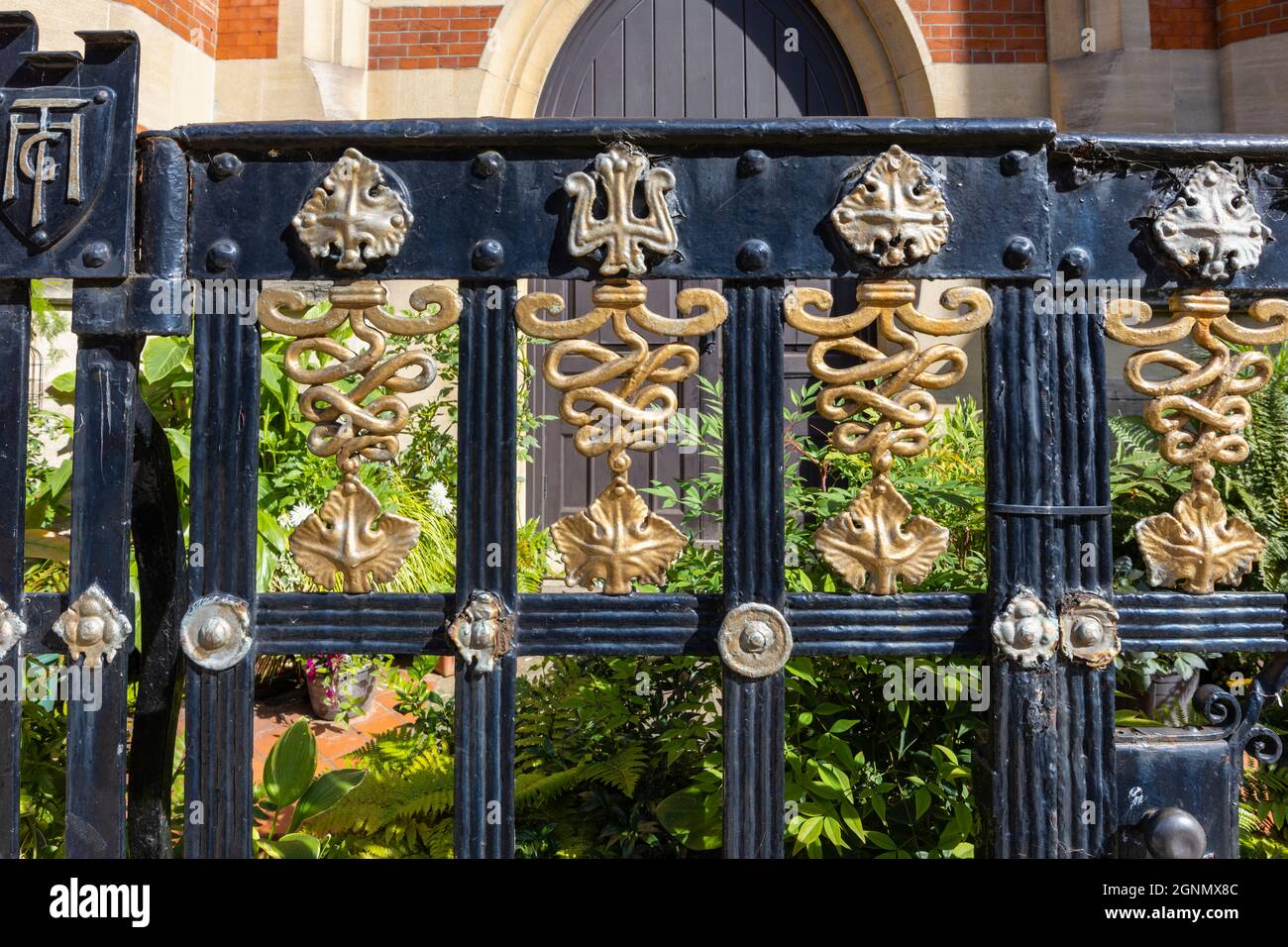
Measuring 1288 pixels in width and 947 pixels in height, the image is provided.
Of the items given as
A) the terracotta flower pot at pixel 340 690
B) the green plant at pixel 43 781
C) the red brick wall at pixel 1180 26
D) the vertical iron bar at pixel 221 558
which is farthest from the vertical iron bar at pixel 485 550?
the red brick wall at pixel 1180 26

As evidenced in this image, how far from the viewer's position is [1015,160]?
1511 millimetres

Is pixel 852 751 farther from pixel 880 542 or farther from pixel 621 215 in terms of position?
pixel 621 215

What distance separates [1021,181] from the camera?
59.6 inches

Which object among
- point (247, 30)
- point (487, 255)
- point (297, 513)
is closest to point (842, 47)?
point (247, 30)

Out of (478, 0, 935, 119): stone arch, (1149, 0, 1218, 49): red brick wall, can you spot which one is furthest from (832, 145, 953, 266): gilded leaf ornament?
(1149, 0, 1218, 49): red brick wall

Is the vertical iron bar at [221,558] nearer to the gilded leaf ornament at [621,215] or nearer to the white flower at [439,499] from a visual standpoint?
the gilded leaf ornament at [621,215]

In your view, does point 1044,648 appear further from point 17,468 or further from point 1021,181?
point 17,468

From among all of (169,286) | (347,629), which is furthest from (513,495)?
(169,286)

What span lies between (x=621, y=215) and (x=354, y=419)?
57 centimetres

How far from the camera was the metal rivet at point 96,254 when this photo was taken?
1491mm

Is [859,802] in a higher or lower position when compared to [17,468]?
lower

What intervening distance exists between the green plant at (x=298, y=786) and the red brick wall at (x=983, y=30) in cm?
520
